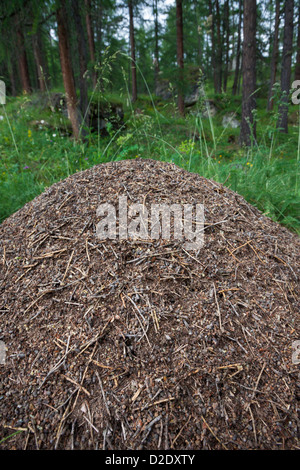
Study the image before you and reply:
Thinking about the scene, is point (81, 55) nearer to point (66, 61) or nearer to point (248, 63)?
point (66, 61)

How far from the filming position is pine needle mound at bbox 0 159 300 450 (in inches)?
36.9

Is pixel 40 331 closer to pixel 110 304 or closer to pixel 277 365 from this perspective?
pixel 110 304

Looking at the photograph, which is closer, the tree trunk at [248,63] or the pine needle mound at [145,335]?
the pine needle mound at [145,335]

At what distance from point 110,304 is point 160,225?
498 mm

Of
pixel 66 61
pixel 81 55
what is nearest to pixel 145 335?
pixel 66 61

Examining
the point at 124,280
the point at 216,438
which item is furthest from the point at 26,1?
the point at 216,438

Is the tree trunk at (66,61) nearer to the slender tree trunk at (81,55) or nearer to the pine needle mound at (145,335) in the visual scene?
the slender tree trunk at (81,55)

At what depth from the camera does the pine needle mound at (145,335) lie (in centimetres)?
94

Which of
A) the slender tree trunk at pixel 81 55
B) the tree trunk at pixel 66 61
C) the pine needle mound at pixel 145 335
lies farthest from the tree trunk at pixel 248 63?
the pine needle mound at pixel 145 335

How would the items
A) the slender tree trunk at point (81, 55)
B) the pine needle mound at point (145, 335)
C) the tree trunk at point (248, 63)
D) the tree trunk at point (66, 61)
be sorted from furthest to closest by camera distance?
1. the tree trunk at point (248, 63)
2. the slender tree trunk at point (81, 55)
3. the tree trunk at point (66, 61)
4. the pine needle mound at point (145, 335)

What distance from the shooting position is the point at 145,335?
1088 millimetres

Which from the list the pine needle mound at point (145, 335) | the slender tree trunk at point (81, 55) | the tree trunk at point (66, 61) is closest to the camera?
the pine needle mound at point (145, 335)

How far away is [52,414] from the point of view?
0.96m

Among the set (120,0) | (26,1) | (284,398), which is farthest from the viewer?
(120,0)
